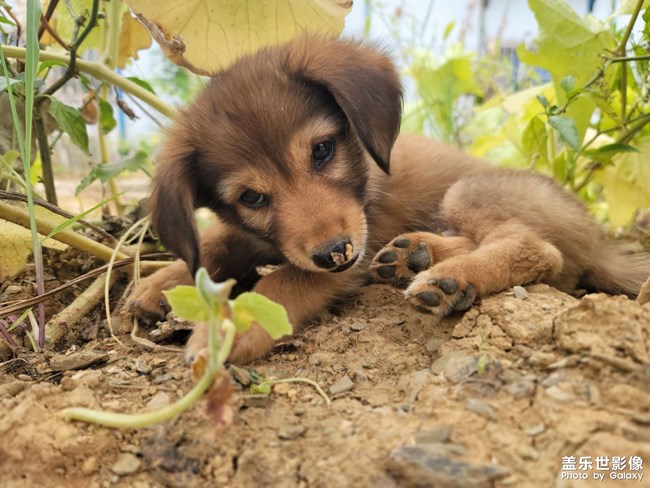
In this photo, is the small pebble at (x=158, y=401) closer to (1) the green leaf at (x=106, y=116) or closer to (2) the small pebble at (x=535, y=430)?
(2) the small pebble at (x=535, y=430)

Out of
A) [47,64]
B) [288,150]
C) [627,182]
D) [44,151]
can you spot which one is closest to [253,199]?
[288,150]

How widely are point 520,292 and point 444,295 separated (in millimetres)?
267

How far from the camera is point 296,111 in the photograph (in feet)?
7.41

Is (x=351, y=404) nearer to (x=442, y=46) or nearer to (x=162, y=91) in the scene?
(x=442, y=46)

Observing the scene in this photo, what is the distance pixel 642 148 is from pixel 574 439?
2.22 metres

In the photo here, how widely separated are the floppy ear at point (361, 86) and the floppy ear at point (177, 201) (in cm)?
57

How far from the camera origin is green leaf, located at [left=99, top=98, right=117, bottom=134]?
331 cm

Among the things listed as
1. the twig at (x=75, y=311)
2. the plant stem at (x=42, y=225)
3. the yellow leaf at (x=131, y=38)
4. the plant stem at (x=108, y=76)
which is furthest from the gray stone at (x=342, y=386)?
the yellow leaf at (x=131, y=38)

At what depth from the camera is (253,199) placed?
2.34 meters

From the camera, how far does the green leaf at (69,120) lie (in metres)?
2.64

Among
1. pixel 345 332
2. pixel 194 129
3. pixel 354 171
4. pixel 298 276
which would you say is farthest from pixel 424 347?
pixel 194 129

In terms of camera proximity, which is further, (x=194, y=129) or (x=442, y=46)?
(x=442, y=46)

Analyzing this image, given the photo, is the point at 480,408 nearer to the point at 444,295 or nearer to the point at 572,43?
the point at 444,295

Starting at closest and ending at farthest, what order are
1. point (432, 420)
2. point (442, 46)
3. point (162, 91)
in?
1. point (432, 420)
2. point (442, 46)
3. point (162, 91)
